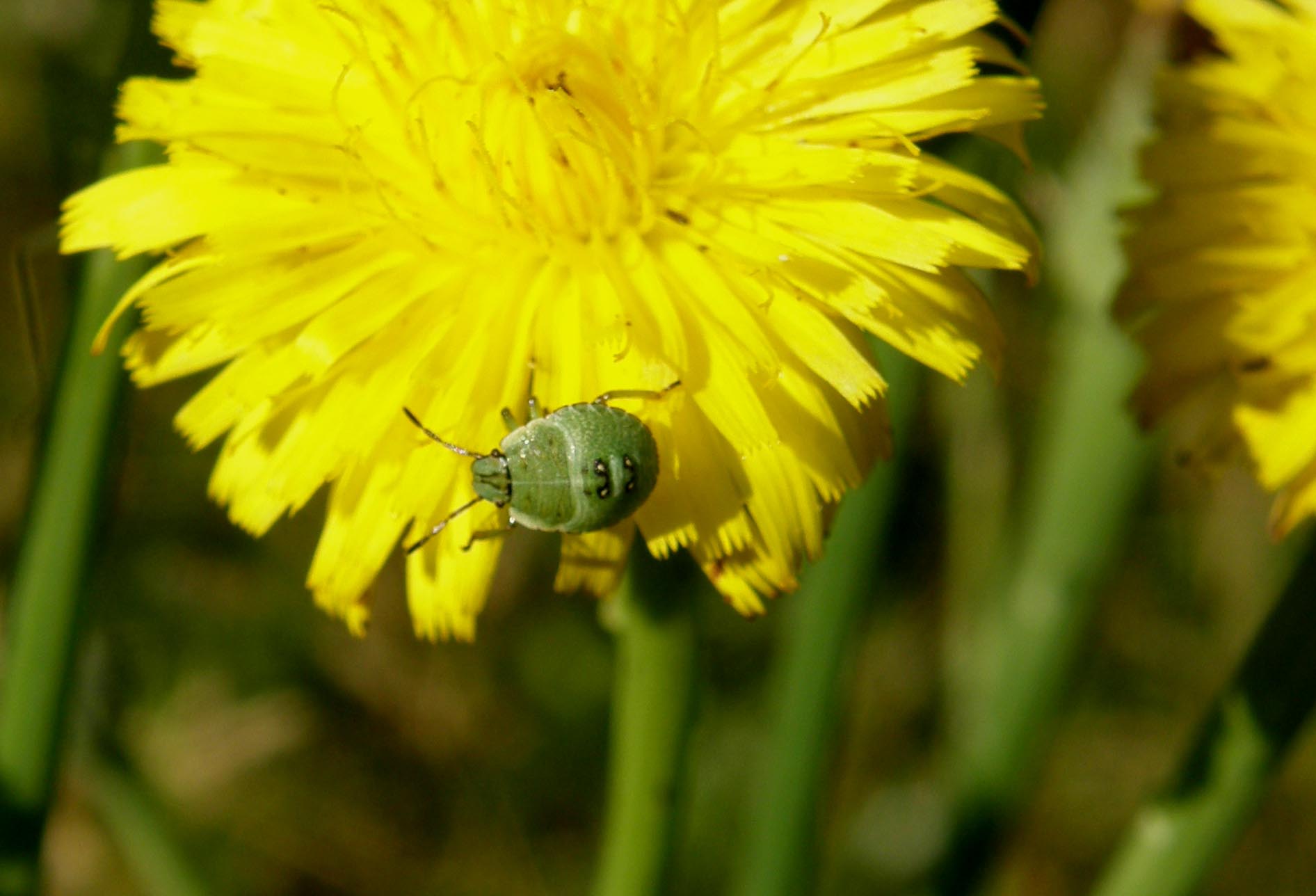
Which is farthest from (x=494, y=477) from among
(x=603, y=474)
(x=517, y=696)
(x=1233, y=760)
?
(x=517, y=696)

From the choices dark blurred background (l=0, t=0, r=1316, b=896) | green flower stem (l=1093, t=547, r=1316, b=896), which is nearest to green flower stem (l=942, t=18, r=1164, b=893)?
green flower stem (l=1093, t=547, r=1316, b=896)

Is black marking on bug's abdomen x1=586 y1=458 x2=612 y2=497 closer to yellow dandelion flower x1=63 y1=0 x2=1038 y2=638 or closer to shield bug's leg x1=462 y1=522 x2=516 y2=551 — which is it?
yellow dandelion flower x1=63 y1=0 x2=1038 y2=638

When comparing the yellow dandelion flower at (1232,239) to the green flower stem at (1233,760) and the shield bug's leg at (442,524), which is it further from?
the shield bug's leg at (442,524)

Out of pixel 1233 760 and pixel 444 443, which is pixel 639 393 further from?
pixel 1233 760

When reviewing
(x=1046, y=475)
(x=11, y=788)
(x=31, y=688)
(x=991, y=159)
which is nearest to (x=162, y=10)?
(x=31, y=688)

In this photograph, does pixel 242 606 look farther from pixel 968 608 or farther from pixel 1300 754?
pixel 1300 754

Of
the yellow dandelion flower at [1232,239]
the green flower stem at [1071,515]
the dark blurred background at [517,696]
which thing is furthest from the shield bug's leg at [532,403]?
the dark blurred background at [517,696]
